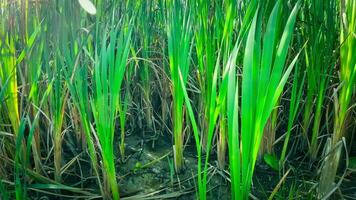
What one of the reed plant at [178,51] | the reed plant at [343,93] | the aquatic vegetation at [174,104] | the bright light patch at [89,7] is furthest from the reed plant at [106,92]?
the reed plant at [343,93]

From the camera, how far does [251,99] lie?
721 mm

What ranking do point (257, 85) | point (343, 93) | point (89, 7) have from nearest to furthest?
1. point (89, 7)
2. point (257, 85)
3. point (343, 93)

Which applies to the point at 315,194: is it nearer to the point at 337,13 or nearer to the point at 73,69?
the point at 337,13

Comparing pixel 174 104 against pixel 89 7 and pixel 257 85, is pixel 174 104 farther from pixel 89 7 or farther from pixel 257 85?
pixel 89 7

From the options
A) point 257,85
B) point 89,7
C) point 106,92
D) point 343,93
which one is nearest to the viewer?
point 89,7

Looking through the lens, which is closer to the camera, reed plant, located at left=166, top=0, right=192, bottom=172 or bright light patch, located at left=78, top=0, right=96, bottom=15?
bright light patch, located at left=78, top=0, right=96, bottom=15

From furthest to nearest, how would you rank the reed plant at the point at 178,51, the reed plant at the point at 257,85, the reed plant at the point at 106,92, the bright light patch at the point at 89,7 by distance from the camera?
A: the reed plant at the point at 178,51 → the reed plant at the point at 106,92 → the reed plant at the point at 257,85 → the bright light patch at the point at 89,7

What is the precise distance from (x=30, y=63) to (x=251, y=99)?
61cm

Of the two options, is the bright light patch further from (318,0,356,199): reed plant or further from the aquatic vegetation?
(318,0,356,199): reed plant

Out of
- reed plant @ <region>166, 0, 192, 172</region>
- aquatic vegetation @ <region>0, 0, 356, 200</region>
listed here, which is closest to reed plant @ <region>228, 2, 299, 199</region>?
aquatic vegetation @ <region>0, 0, 356, 200</region>

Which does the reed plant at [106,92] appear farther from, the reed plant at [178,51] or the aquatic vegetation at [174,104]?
the reed plant at [178,51]

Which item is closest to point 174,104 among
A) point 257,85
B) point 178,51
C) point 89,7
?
point 178,51

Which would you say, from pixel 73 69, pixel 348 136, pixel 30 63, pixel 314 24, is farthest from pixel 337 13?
pixel 30 63

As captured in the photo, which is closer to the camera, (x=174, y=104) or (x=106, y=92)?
(x=106, y=92)
